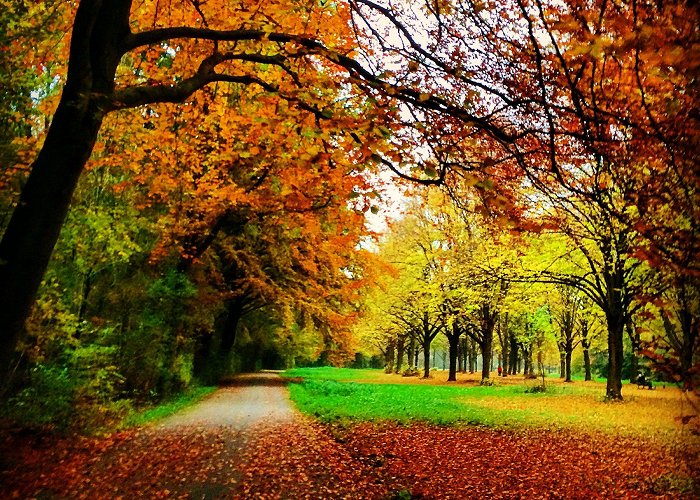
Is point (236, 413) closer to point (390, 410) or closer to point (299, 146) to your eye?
point (390, 410)

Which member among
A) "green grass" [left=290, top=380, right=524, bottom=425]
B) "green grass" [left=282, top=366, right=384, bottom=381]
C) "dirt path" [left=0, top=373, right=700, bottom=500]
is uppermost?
"dirt path" [left=0, top=373, right=700, bottom=500]

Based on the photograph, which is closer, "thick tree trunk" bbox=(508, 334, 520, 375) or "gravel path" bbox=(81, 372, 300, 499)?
"gravel path" bbox=(81, 372, 300, 499)

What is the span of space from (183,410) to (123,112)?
865 centimetres

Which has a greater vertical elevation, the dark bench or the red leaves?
the red leaves

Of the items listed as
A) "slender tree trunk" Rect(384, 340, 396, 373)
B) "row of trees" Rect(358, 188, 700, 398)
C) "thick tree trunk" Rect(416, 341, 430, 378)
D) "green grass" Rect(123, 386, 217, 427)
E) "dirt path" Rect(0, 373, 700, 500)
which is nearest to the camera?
"dirt path" Rect(0, 373, 700, 500)

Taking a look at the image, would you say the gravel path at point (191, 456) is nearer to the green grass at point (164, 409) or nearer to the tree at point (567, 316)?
the green grass at point (164, 409)

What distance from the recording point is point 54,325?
8.03 metres

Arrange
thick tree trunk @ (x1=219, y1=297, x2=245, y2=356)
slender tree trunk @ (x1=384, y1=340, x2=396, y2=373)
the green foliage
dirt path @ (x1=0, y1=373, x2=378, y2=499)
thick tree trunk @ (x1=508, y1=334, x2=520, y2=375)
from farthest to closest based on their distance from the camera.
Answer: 1. slender tree trunk @ (x1=384, y1=340, x2=396, y2=373)
2. thick tree trunk @ (x1=508, y1=334, x2=520, y2=375)
3. thick tree trunk @ (x1=219, y1=297, x2=245, y2=356)
4. the green foliage
5. dirt path @ (x1=0, y1=373, x2=378, y2=499)

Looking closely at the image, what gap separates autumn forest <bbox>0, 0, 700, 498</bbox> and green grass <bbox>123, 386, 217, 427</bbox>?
7.9 inches

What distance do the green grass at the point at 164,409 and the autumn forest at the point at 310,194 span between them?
20 centimetres

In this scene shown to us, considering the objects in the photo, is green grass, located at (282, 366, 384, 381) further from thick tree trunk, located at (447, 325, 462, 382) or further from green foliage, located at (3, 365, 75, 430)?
green foliage, located at (3, 365, 75, 430)

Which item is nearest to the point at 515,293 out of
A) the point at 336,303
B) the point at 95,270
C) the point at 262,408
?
the point at 336,303

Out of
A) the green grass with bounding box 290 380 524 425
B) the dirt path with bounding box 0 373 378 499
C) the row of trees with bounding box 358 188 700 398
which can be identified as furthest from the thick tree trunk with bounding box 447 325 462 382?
the dirt path with bounding box 0 373 378 499

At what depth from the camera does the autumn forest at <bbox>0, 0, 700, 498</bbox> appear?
415 centimetres
